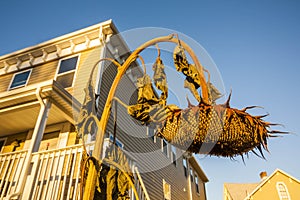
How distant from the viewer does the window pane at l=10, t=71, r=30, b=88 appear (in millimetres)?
8500

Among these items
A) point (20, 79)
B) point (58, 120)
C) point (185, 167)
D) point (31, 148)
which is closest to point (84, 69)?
point (58, 120)

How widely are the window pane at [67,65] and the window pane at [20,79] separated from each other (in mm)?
1626

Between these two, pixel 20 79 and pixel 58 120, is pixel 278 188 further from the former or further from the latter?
pixel 20 79

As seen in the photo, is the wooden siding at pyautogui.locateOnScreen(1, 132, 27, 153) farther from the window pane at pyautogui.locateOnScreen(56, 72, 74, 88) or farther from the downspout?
the downspout

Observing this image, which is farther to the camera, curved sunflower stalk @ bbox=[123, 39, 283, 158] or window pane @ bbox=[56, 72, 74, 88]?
window pane @ bbox=[56, 72, 74, 88]

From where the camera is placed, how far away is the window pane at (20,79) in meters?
8.50

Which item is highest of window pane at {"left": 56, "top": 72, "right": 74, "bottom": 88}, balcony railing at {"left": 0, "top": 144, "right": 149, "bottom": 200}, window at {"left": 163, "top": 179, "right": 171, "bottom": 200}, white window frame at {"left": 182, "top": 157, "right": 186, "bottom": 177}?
window pane at {"left": 56, "top": 72, "right": 74, "bottom": 88}

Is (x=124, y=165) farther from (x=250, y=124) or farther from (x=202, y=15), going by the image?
(x=202, y=15)

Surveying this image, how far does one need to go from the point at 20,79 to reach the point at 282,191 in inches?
651

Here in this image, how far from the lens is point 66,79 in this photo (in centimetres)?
754

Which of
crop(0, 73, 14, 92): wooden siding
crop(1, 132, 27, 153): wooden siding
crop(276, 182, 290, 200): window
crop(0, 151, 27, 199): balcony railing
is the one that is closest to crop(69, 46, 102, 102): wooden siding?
crop(1, 132, 27, 153): wooden siding

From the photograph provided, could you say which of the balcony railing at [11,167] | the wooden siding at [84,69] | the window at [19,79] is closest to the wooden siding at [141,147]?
the wooden siding at [84,69]

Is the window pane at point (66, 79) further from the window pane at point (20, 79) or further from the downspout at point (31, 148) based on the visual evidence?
the downspout at point (31, 148)

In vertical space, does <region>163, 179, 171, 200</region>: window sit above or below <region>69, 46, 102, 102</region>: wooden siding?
below
